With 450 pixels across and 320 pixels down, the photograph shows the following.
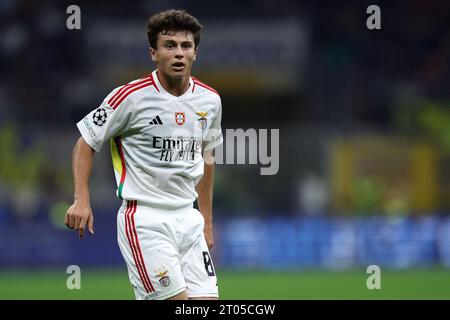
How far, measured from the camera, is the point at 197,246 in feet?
18.7

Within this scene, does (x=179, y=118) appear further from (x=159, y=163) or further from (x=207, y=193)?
(x=207, y=193)

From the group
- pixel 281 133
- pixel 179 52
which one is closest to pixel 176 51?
pixel 179 52

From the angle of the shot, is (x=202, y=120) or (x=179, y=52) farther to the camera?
(x=202, y=120)

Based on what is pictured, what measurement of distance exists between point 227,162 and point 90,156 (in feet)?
46.6

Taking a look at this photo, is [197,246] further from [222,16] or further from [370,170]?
[222,16]

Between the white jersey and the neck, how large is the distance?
25 millimetres

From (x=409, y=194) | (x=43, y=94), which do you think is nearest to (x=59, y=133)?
(x=43, y=94)

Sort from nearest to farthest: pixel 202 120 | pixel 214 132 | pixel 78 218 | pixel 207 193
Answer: pixel 78 218
pixel 202 120
pixel 214 132
pixel 207 193

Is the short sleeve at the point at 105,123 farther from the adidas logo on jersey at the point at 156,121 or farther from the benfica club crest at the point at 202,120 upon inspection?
the benfica club crest at the point at 202,120

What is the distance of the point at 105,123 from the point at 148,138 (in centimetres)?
25

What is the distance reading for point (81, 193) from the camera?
214 inches

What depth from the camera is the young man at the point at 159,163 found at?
5539 millimetres

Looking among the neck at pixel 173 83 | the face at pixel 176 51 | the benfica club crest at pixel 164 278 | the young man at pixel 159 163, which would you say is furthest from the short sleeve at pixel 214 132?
the benfica club crest at pixel 164 278

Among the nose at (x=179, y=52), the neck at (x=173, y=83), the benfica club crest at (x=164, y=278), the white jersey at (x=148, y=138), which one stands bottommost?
the benfica club crest at (x=164, y=278)
